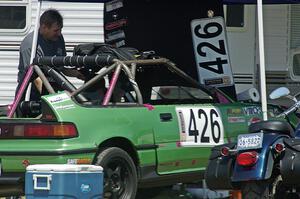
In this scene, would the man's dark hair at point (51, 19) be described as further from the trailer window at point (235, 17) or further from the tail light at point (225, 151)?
the tail light at point (225, 151)

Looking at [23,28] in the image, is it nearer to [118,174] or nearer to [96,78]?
[96,78]

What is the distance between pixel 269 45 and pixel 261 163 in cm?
557

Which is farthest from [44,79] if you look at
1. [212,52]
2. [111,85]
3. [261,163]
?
[212,52]

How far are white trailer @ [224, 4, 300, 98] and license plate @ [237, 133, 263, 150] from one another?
5062mm

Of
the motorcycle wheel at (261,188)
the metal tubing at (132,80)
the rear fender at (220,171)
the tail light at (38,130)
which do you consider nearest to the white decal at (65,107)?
the tail light at (38,130)

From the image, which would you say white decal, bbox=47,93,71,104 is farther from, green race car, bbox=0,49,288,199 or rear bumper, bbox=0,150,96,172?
rear bumper, bbox=0,150,96,172

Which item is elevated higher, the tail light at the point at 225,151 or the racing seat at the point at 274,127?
the racing seat at the point at 274,127

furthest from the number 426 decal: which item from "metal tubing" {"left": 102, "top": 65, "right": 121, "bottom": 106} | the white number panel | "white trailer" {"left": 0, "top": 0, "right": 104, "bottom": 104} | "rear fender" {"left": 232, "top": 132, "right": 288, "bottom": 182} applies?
"white trailer" {"left": 0, "top": 0, "right": 104, "bottom": 104}

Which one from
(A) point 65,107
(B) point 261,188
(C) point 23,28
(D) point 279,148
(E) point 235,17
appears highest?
(E) point 235,17

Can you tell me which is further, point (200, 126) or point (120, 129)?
point (200, 126)

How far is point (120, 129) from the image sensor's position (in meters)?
6.92

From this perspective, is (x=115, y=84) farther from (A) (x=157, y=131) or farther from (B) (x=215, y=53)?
(B) (x=215, y=53)

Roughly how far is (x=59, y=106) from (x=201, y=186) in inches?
108

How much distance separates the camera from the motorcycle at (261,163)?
5.40 m
